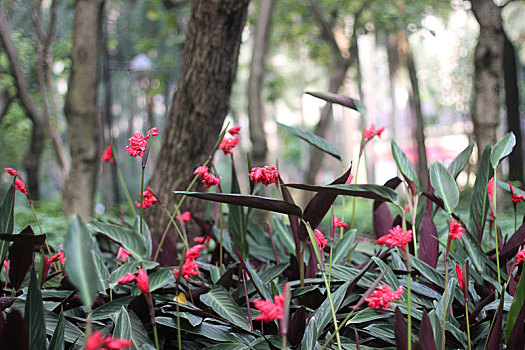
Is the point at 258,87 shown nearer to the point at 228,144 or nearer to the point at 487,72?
the point at 487,72

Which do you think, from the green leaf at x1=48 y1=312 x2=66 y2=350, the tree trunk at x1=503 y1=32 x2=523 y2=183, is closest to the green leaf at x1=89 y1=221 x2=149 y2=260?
the green leaf at x1=48 y1=312 x2=66 y2=350

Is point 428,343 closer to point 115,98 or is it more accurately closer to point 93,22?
point 93,22

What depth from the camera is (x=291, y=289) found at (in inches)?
39.4

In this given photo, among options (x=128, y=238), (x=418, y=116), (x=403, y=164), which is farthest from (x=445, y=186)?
(x=418, y=116)

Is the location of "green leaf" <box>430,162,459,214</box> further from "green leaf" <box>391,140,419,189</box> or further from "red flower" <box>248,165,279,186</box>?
"red flower" <box>248,165,279,186</box>

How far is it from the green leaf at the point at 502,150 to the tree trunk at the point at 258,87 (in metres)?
2.18

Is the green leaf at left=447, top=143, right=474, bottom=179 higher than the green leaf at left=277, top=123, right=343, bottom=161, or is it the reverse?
the green leaf at left=277, top=123, right=343, bottom=161

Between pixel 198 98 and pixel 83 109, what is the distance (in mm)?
1190

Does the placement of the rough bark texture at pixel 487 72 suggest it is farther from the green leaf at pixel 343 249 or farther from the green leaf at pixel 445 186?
the green leaf at pixel 445 186

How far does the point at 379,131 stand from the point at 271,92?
5.10 m

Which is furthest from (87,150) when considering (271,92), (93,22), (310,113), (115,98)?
(310,113)

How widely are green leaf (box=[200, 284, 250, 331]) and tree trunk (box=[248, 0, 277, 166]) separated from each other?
232 centimetres

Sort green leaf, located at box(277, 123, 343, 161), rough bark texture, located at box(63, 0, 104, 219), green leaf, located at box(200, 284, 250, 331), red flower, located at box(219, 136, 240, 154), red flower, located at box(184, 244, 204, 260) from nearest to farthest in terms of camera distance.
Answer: red flower, located at box(184, 244, 204, 260) → green leaf, located at box(200, 284, 250, 331) → red flower, located at box(219, 136, 240, 154) → green leaf, located at box(277, 123, 343, 161) → rough bark texture, located at box(63, 0, 104, 219)

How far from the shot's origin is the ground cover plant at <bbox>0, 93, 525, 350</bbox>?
2.32 ft
